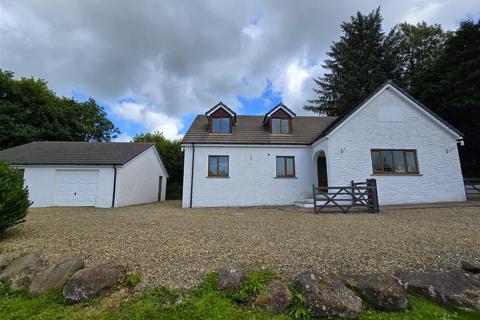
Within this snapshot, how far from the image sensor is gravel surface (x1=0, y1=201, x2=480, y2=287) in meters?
3.90

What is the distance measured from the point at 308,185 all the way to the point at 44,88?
33.6 m

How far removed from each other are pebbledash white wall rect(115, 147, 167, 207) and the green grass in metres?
12.0

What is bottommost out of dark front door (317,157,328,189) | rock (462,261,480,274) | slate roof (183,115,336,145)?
rock (462,261,480,274)

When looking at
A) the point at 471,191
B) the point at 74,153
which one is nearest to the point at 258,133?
the point at 74,153

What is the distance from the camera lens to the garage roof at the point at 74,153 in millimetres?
14258

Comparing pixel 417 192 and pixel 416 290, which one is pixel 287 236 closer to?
pixel 416 290

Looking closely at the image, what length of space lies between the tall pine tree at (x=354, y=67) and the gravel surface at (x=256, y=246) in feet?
71.1

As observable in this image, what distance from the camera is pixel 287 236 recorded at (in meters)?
5.71

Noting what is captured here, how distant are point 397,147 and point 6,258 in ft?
53.6

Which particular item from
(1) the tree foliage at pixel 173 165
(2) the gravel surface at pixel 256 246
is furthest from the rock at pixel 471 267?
(1) the tree foliage at pixel 173 165

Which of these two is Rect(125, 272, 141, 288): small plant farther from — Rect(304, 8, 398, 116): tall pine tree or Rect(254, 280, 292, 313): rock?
Rect(304, 8, 398, 116): tall pine tree

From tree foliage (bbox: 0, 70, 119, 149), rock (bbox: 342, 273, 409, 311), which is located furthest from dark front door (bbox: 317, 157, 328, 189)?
tree foliage (bbox: 0, 70, 119, 149)

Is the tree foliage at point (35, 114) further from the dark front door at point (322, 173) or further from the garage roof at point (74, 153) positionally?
the dark front door at point (322, 173)

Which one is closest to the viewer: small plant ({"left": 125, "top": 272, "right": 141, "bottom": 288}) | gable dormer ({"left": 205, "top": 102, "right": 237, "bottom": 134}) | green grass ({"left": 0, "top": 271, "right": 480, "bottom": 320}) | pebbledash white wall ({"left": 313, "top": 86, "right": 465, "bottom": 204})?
green grass ({"left": 0, "top": 271, "right": 480, "bottom": 320})
